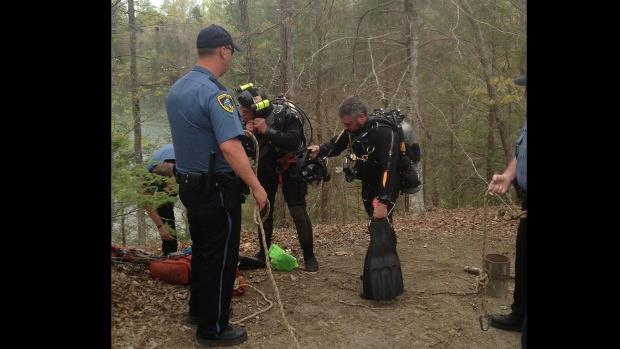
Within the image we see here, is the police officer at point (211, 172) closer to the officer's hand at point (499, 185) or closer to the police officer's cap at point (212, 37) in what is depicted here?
the police officer's cap at point (212, 37)

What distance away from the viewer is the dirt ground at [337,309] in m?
3.81

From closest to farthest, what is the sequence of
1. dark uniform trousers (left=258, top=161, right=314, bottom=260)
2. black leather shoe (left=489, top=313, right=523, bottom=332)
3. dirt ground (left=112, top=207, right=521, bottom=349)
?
dirt ground (left=112, top=207, right=521, bottom=349), black leather shoe (left=489, top=313, right=523, bottom=332), dark uniform trousers (left=258, top=161, right=314, bottom=260)

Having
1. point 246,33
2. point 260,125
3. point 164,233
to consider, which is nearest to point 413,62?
point 246,33

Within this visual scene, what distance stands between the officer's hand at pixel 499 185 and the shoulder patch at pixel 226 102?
202 centimetres

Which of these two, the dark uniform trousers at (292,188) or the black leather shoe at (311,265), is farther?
the black leather shoe at (311,265)

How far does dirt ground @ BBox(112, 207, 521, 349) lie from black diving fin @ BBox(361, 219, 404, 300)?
5.3 inches

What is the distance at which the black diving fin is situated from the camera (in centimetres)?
454

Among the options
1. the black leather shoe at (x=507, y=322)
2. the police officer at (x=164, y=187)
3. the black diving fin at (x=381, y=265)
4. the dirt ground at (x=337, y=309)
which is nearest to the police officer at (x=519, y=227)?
the black leather shoe at (x=507, y=322)

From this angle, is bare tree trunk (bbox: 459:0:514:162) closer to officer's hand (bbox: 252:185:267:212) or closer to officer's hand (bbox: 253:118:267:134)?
officer's hand (bbox: 253:118:267:134)

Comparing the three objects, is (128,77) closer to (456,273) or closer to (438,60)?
(438,60)

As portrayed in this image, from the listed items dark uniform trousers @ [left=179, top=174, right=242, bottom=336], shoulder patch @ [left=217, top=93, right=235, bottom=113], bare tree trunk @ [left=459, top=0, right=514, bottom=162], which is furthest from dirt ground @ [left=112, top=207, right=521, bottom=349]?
bare tree trunk @ [left=459, top=0, right=514, bottom=162]
